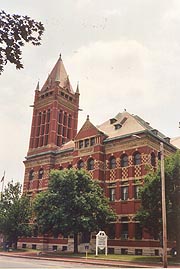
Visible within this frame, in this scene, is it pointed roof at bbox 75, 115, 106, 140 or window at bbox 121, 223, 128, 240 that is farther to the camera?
pointed roof at bbox 75, 115, 106, 140

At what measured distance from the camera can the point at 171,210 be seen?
29.6m

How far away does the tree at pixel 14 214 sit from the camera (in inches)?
1848

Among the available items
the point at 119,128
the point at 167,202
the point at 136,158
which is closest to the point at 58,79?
the point at 119,128

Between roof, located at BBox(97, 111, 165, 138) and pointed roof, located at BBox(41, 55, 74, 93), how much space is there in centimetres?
1428

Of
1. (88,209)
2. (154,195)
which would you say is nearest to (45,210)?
(88,209)

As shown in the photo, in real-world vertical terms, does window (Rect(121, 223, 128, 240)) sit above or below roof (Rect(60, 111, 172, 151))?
below

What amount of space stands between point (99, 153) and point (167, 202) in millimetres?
18844

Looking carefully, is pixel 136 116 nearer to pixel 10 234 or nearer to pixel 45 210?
pixel 45 210

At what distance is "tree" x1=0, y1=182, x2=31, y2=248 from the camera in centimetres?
4694

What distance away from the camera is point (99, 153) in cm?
4769

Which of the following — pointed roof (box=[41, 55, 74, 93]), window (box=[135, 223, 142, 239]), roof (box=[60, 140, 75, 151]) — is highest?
pointed roof (box=[41, 55, 74, 93])

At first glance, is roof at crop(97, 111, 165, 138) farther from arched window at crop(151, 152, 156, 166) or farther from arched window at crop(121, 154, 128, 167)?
arched window at crop(151, 152, 156, 166)

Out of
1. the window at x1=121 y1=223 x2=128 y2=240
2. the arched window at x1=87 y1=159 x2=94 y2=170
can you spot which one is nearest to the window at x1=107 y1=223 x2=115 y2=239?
the window at x1=121 y1=223 x2=128 y2=240

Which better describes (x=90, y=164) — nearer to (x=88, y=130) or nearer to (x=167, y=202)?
(x=88, y=130)
